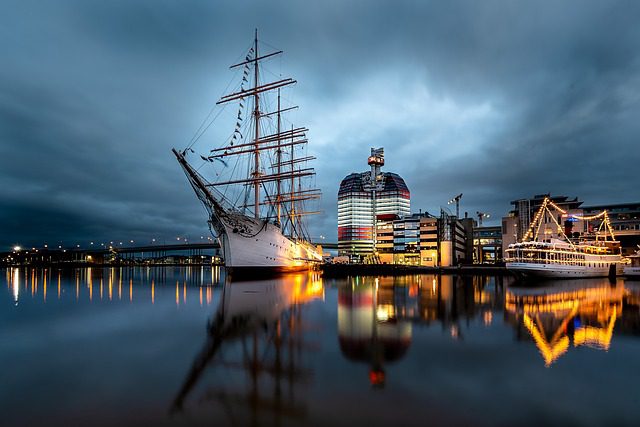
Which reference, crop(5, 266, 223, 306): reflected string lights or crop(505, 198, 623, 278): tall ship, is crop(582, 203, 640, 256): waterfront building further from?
crop(5, 266, 223, 306): reflected string lights

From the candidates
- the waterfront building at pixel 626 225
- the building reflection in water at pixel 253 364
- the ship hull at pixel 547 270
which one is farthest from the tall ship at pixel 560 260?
the building reflection in water at pixel 253 364

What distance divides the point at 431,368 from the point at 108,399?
9623 mm

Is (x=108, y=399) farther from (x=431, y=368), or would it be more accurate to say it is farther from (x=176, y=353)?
(x=431, y=368)

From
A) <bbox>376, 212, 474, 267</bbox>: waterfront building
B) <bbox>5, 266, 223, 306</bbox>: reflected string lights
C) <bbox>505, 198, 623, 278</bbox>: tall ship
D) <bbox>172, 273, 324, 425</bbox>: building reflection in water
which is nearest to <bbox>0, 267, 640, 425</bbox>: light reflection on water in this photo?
<bbox>172, 273, 324, 425</bbox>: building reflection in water

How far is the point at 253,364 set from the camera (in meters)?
12.2

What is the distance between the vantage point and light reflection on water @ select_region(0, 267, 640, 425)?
8.36 m

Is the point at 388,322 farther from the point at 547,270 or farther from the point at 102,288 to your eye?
the point at 547,270

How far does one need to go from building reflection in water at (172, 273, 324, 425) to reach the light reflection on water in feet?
0.18

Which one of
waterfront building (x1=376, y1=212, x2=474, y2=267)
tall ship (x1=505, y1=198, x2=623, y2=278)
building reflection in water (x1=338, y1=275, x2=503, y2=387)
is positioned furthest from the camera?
waterfront building (x1=376, y1=212, x2=474, y2=267)

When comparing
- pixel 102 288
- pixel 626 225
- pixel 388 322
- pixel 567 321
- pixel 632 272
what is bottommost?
pixel 632 272

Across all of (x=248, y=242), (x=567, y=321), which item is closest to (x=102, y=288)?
(x=248, y=242)

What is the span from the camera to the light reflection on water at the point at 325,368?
836cm

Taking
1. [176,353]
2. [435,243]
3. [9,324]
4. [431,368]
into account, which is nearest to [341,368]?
[431,368]

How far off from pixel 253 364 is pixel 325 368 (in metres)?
2.59
